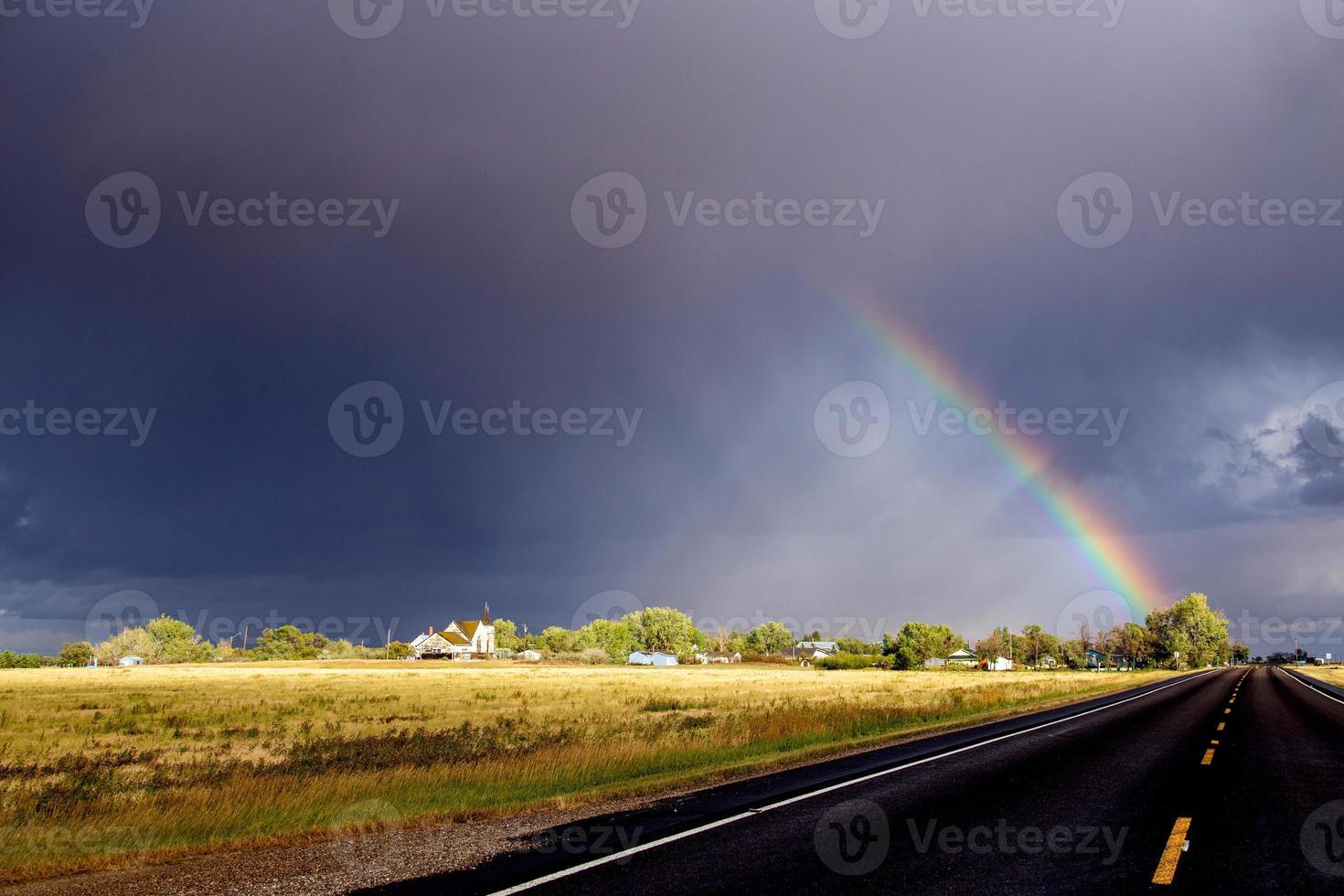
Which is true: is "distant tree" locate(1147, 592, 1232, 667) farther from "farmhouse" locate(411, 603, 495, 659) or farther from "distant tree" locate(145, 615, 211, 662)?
"distant tree" locate(145, 615, 211, 662)

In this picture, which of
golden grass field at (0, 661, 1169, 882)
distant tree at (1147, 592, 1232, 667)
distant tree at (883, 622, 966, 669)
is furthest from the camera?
distant tree at (1147, 592, 1232, 667)

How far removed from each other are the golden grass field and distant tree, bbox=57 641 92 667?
139682 millimetres

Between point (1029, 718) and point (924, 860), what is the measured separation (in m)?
21.4

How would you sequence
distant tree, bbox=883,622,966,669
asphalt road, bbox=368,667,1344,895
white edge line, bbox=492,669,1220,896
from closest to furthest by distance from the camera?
asphalt road, bbox=368,667,1344,895
white edge line, bbox=492,669,1220,896
distant tree, bbox=883,622,966,669

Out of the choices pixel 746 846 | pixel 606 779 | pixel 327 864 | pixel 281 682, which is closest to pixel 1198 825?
pixel 746 846

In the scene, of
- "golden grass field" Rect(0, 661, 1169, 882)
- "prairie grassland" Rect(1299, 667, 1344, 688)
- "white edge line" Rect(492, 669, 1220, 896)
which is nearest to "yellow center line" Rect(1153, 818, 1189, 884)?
"white edge line" Rect(492, 669, 1220, 896)

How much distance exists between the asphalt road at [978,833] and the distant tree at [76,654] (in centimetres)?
17898

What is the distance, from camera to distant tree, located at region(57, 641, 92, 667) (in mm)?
149875

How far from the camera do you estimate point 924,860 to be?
791 cm

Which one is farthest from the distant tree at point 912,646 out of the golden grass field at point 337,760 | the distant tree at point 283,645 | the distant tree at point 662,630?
the distant tree at point 283,645

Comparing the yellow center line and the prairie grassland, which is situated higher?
the yellow center line

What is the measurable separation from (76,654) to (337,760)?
17087cm

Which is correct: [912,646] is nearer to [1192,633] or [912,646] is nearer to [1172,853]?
[1192,633]

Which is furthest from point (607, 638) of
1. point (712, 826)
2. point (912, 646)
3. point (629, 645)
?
point (712, 826)
